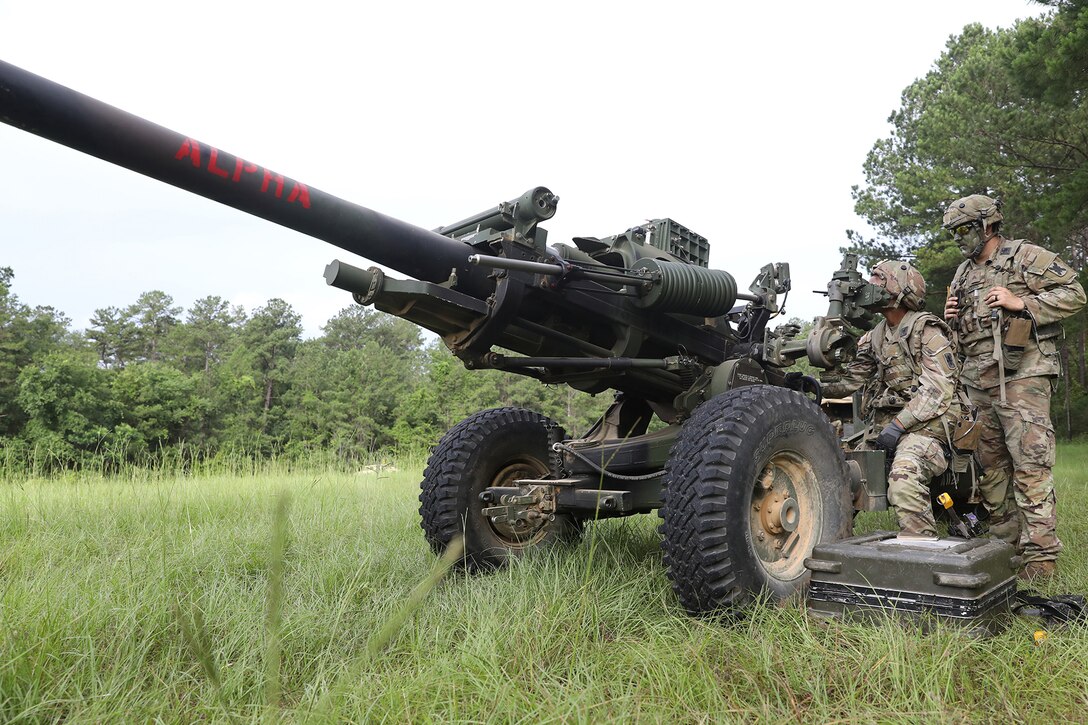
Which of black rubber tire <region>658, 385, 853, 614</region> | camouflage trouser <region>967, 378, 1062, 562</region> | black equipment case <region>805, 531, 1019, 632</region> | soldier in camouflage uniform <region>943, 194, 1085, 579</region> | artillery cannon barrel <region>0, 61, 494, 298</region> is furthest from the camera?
soldier in camouflage uniform <region>943, 194, 1085, 579</region>

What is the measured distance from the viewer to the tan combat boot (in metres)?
4.29

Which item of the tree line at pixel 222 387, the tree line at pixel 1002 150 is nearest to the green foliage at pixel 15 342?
the tree line at pixel 222 387

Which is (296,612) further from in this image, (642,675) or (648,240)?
(648,240)

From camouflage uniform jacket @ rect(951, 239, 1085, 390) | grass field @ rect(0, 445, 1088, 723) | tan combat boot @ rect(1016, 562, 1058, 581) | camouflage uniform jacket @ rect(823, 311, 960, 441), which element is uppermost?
camouflage uniform jacket @ rect(951, 239, 1085, 390)

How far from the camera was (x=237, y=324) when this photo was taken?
5612 cm

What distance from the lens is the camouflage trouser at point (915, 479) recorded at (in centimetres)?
404

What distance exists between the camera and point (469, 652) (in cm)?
266

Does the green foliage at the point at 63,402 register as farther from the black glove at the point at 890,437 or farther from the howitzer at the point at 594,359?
the black glove at the point at 890,437

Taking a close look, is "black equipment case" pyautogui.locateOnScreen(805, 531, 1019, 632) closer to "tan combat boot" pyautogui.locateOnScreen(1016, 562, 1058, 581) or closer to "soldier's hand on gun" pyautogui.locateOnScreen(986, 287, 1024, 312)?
"tan combat boot" pyautogui.locateOnScreen(1016, 562, 1058, 581)

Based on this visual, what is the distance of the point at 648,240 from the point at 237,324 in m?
56.3

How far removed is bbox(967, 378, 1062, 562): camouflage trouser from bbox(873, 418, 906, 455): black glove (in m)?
0.89

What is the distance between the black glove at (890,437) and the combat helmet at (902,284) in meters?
0.91

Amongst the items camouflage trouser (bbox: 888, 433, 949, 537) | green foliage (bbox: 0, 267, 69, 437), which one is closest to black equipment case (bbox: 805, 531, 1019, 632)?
camouflage trouser (bbox: 888, 433, 949, 537)

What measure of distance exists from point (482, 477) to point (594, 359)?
1033 millimetres
